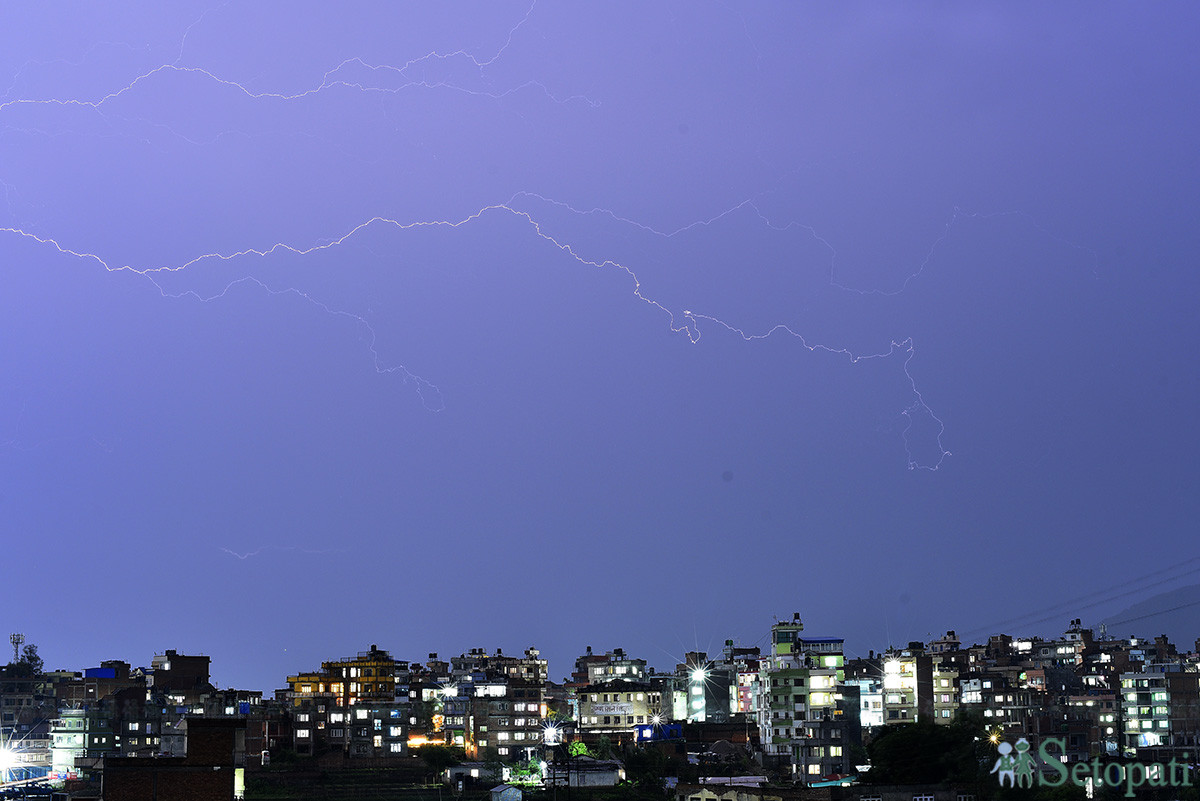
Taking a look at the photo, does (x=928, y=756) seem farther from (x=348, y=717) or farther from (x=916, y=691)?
(x=348, y=717)

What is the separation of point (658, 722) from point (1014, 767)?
884 inches

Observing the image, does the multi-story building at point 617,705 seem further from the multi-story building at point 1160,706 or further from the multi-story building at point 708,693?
the multi-story building at point 1160,706

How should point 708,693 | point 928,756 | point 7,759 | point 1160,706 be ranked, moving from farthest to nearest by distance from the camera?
point 708,693, point 1160,706, point 7,759, point 928,756

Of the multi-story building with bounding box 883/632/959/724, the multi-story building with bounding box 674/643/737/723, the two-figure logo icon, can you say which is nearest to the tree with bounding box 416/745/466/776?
the multi-story building with bounding box 674/643/737/723

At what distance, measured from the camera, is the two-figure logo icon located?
4428cm

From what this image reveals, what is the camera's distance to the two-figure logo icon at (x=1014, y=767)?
44.3 metres

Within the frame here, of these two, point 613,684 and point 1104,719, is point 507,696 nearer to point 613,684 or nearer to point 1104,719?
point 613,684

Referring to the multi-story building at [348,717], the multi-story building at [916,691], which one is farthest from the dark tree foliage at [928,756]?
the multi-story building at [348,717]

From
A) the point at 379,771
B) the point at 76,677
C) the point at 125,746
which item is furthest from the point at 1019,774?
the point at 76,677

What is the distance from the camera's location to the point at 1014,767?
148ft

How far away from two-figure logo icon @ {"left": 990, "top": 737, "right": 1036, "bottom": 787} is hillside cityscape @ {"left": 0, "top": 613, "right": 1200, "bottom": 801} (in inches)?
23.4

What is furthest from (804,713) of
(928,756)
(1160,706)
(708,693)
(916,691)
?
(1160,706)

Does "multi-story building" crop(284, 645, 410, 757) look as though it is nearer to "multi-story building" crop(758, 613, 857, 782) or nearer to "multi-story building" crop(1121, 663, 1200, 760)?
"multi-story building" crop(758, 613, 857, 782)

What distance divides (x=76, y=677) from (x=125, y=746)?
777 inches
